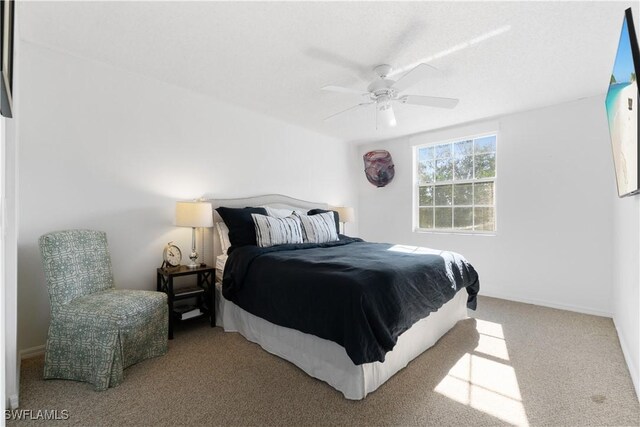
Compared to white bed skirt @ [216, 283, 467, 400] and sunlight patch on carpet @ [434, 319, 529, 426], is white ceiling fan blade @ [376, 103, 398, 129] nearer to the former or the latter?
white bed skirt @ [216, 283, 467, 400]

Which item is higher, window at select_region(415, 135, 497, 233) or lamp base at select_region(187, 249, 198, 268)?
window at select_region(415, 135, 497, 233)

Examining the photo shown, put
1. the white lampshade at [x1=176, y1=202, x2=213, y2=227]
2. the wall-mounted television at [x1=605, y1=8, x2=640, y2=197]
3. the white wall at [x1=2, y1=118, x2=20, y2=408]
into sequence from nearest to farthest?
the wall-mounted television at [x1=605, y1=8, x2=640, y2=197] < the white wall at [x1=2, y1=118, x2=20, y2=408] < the white lampshade at [x1=176, y1=202, x2=213, y2=227]

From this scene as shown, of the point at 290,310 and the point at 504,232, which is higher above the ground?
the point at 504,232

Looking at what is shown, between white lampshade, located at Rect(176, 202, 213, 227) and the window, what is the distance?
10.6ft

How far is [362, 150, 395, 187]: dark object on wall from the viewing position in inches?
195

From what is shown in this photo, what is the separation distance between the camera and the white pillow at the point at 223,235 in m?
3.14

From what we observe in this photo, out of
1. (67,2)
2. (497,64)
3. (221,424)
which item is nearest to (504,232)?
(497,64)

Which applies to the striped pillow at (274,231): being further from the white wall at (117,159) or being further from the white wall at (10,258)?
the white wall at (10,258)

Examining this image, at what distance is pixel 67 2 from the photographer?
6.21 ft

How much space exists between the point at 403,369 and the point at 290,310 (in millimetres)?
882

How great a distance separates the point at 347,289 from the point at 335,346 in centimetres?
37

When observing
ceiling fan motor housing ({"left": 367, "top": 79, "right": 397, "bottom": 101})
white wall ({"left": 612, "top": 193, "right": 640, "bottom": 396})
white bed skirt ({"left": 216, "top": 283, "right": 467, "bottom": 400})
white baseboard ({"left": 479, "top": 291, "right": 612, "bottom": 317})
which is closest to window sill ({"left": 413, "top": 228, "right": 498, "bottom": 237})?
white baseboard ({"left": 479, "top": 291, "right": 612, "bottom": 317})

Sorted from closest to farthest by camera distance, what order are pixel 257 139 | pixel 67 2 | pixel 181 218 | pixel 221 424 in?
pixel 221 424 → pixel 67 2 → pixel 181 218 → pixel 257 139

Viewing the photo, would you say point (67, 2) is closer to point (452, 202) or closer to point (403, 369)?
point (403, 369)
